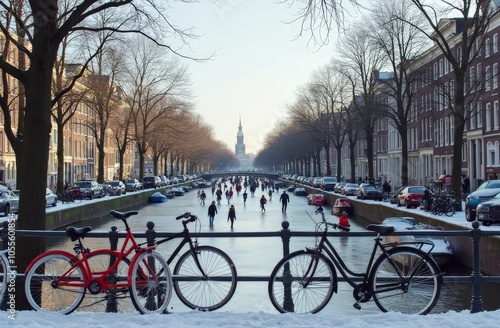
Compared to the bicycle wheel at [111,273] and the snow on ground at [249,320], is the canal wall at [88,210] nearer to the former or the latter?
the bicycle wheel at [111,273]

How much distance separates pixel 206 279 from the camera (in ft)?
27.5

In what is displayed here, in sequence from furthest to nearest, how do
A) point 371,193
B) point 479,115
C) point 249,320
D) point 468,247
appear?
point 479,115 → point 371,193 → point 468,247 → point 249,320

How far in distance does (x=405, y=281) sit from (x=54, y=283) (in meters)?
4.16

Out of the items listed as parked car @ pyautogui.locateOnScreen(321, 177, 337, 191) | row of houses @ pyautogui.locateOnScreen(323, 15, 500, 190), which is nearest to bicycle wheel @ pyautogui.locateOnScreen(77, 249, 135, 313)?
row of houses @ pyautogui.locateOnScreen(323, 15, 500, 190)

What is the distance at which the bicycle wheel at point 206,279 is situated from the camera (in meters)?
8.28

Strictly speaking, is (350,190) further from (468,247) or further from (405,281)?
(405,281)

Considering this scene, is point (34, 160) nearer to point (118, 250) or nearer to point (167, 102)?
point (118, 250)

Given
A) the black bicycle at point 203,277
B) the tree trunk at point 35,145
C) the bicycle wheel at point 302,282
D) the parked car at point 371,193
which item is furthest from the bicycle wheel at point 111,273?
the parked car at point 371,193

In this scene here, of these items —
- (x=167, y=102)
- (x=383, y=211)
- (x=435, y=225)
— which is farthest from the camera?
(x=167, y=102)

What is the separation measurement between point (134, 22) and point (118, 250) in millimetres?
5282

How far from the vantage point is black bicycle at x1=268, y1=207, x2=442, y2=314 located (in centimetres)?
809

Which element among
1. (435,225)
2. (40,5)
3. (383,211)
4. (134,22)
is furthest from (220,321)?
(383,211)

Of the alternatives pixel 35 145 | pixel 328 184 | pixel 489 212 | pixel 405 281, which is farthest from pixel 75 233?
pixel 328 184

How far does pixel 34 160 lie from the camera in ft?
33.4
